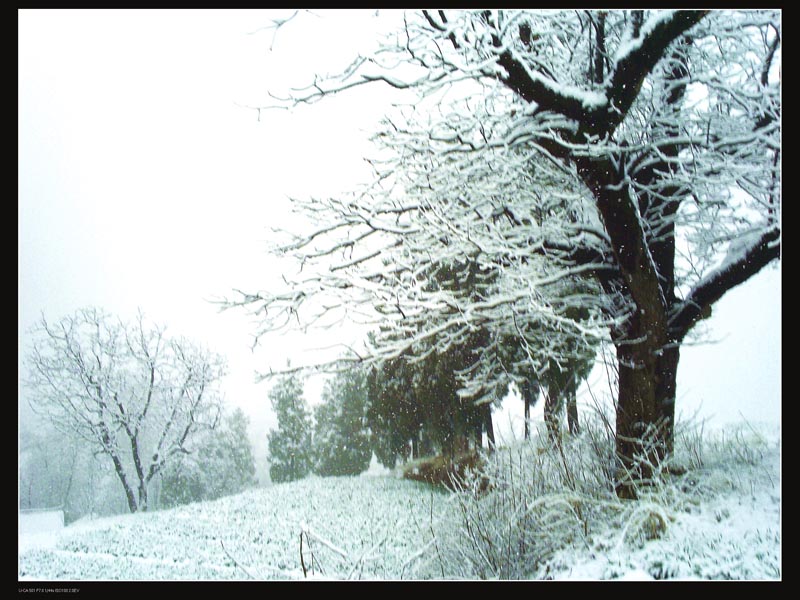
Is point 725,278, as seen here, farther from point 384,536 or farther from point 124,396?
point 124,396

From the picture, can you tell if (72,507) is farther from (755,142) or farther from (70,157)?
(755,142)

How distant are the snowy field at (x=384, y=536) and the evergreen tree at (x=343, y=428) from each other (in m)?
0.12

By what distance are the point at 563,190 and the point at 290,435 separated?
2.78 m

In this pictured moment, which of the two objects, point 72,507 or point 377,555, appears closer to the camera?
point 377,555

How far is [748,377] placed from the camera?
4203 millimetres

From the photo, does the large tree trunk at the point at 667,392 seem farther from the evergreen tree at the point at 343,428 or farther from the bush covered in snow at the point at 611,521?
the evergreen tree at the point at 343,428

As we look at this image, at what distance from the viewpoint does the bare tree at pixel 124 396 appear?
14.3 feet

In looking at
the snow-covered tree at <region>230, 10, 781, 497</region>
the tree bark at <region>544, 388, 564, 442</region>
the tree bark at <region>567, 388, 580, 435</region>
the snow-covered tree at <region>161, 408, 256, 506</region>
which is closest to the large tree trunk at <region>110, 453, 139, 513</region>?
the snow-covered tree at <region>161, 408, 256, 506</region>

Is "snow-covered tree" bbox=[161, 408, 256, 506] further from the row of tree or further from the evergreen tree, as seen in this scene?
the evergreen tree

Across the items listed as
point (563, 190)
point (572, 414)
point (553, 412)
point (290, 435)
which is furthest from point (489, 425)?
point (563, 190)

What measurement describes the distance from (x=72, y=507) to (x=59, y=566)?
434 mm

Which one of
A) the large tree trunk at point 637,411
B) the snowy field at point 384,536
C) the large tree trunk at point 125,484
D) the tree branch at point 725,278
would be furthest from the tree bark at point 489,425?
the large tree trunk at point 125,484

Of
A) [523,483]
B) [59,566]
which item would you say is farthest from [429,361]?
[59,566]
